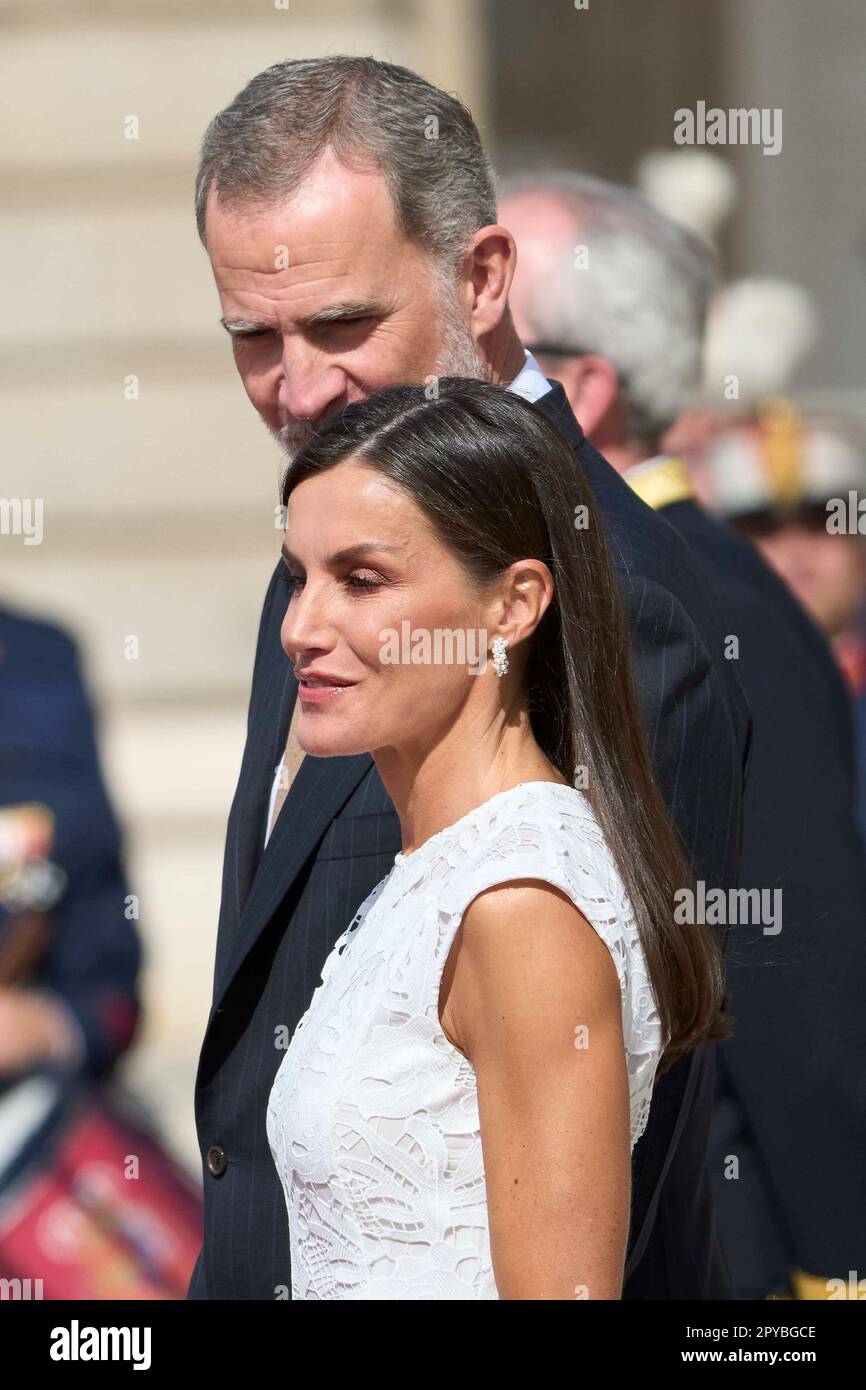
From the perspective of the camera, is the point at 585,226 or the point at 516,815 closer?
the point at 516,815

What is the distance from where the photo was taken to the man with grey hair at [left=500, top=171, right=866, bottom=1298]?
2631mm

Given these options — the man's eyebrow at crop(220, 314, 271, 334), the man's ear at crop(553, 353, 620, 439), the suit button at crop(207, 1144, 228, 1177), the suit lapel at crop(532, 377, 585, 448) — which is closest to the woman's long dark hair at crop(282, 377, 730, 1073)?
the suit lapel at crop(532, 377, 585, 448)

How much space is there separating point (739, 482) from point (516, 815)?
9.54 feet

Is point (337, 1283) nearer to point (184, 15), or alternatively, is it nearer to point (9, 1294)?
point (9, 1294)

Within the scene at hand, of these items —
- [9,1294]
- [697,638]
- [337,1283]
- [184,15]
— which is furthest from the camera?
[184,15]

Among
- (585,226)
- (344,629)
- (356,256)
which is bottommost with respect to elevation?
(344,629)

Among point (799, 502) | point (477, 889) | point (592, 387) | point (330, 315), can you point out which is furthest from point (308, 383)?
point (799, 502)

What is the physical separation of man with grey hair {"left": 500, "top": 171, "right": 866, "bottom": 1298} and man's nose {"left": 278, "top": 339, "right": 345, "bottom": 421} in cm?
74

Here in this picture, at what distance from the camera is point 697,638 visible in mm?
2047

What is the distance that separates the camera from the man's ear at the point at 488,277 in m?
2.25

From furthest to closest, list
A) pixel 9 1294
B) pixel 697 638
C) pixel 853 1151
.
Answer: pixel 9 1294 → pixel 853 1151 → pixel 697 638

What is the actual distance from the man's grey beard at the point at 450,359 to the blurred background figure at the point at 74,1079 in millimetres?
1547

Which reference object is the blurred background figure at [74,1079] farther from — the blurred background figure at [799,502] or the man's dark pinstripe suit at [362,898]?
the blurred background figure at [799,502]

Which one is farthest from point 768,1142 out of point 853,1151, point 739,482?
point 739,482
